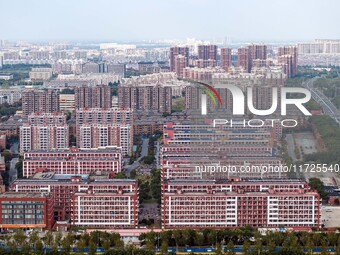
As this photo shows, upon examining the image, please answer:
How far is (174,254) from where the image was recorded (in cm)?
625

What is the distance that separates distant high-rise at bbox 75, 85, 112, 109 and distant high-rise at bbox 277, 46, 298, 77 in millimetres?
3989

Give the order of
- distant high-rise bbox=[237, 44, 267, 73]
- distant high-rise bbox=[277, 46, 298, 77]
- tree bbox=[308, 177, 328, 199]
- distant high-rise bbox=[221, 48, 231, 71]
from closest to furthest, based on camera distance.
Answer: tree bbox=[308, 177, 328, 199], distant high-rise bbox=[277, 46, 298, 77], distant high-rise bbox=[237, 44, 267, 73], distant high-rise bbox=[221, 48, 231, 71]

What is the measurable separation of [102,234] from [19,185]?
1414 millimetres

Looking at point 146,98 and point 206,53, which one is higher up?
point 206,53

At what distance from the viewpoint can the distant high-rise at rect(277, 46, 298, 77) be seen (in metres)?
17.6

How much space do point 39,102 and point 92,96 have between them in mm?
993

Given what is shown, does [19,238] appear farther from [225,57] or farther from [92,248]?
[225,57]

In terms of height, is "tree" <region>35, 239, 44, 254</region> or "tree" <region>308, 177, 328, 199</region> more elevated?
"tree" <region>308, 177, 328, 199</region>

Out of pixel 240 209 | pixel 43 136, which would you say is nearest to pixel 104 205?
pixel 240 209

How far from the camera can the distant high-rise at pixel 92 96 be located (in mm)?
14891

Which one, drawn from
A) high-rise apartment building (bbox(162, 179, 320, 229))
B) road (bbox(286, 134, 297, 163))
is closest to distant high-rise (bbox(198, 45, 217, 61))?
road (bbox(286, 134, 297, 163))

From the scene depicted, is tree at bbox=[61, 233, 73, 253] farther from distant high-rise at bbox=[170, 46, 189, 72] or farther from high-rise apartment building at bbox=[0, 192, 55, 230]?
distant high-rise at bbox=[170, 46, 189, 72]

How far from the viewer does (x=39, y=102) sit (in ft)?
47.7

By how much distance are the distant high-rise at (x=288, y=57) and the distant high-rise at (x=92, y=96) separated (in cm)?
399
